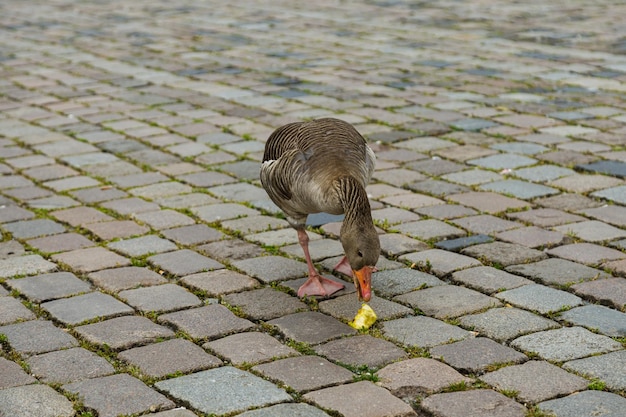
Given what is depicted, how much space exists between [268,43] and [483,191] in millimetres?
7933

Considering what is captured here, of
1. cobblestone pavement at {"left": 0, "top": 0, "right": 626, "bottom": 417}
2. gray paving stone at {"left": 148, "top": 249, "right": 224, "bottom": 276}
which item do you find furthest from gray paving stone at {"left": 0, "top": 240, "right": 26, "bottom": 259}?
gray paving stone at {"left": 148, "top": 249, "right": 224, "bottom": 276}

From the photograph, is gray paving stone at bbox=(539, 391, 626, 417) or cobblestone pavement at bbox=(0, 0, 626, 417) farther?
cobblestone pavement at bbox=(0, 0, 626, 417)

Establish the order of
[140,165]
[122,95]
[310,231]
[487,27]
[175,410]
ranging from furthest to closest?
[487,27]
[122,95]
[140,165]
[310,231]
[175,410]

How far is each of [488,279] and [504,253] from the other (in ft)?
1.59

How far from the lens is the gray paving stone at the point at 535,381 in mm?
4305

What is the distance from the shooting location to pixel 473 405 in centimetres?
421

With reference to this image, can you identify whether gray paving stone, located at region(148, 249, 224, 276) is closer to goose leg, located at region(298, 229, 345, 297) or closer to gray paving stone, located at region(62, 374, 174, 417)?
goose leg, located at region(298, 229, 345, 297)

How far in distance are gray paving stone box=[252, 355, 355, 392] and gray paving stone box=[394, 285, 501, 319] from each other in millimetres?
872

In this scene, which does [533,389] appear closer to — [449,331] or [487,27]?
[449,331]

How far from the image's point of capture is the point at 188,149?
8867mm

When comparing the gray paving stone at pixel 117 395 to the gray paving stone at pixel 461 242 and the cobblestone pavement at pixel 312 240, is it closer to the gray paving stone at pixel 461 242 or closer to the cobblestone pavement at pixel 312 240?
the cobblestone pavement at pixel 312 240

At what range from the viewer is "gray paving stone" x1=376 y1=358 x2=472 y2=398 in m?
4.39

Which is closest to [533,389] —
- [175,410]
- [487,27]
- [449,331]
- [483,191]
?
[449,331]

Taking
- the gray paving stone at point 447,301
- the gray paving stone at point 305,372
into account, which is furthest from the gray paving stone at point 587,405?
the gray paving stone at point 447,301
